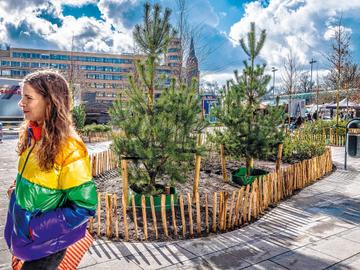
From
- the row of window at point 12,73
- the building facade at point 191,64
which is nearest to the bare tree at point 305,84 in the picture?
the building facade at point 191,64

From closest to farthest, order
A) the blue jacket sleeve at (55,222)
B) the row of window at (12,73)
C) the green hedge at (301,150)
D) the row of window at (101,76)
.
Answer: the blue jacket sleeve at (55,222)
the green hedge at (301,150)
the row of window at (12,73)
the row of window at (101,76)

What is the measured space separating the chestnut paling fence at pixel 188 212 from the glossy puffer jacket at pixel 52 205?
260 cm

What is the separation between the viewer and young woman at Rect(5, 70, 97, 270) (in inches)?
72.0

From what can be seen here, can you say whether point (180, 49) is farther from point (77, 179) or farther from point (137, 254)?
point (77, 179)

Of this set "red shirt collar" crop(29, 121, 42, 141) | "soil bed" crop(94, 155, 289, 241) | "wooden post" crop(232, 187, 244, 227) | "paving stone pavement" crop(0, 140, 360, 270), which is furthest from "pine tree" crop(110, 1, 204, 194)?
"red shirt collar" crop(29, 121, 42, 141)

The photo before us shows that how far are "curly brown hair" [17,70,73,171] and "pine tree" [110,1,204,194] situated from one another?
349 centimetres

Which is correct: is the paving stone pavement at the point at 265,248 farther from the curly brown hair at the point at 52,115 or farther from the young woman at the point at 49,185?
the curly brown hair at the point at 52,115

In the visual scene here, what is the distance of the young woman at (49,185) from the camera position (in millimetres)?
1828

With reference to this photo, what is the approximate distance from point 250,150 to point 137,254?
438cm

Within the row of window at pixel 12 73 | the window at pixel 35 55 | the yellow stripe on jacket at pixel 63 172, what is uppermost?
the window at pixel 35 55

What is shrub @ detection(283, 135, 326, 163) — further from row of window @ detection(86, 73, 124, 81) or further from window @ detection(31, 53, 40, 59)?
window @ detection(31, 53, 40, 59)

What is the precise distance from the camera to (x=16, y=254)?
6.23 ft

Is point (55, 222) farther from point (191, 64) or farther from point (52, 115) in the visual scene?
point (191, 64)

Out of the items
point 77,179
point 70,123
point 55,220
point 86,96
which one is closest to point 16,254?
point 55,220
